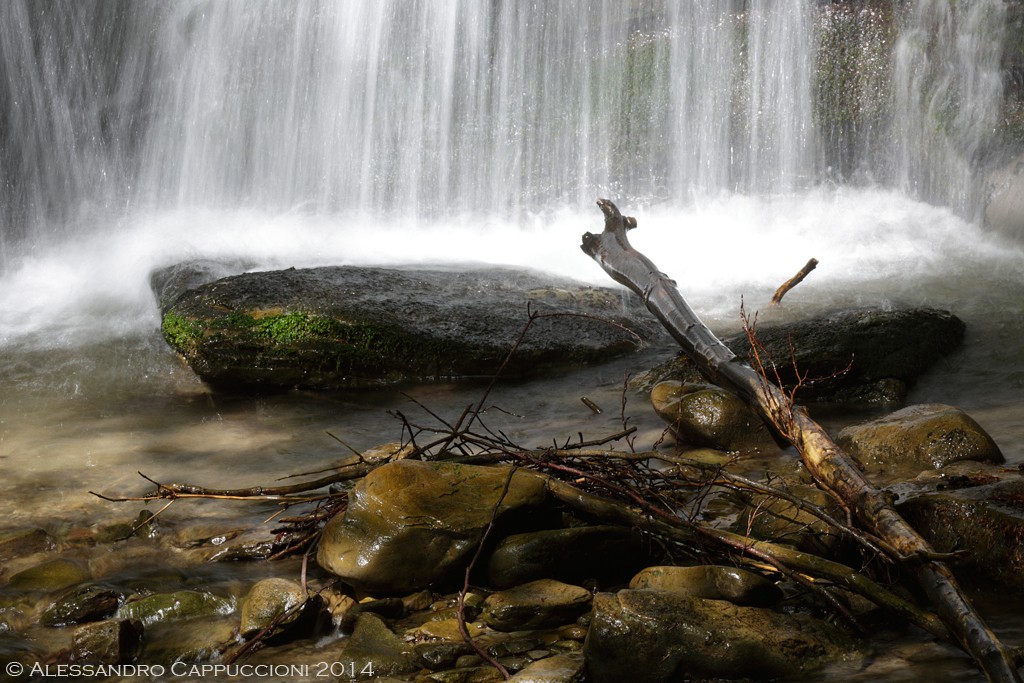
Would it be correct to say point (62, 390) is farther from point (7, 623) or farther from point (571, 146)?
point (571, 146)

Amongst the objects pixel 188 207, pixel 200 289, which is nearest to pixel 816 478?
pixel 200 289

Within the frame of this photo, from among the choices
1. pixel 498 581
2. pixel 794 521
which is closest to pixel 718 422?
pixel 794 521

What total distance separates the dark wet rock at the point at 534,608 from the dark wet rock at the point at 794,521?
64 centimetres

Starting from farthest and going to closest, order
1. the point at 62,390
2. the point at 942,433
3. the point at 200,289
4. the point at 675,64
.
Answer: the point at 675,64 → the point at 200,289 → the point at 62,390 → the point at 942,433

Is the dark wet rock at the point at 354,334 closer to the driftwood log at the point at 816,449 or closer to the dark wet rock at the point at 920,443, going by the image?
the driftwood log at the point at 816,449

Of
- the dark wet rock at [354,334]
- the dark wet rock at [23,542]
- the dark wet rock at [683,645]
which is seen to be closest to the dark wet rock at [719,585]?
the dark wet rock at [683,645]

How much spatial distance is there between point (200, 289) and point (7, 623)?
4460 millimetres

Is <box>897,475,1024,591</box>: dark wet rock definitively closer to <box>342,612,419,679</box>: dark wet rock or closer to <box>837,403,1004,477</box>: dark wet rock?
<box>837,403,1004,477</box>: dark wet rock

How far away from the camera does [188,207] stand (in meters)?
14.0

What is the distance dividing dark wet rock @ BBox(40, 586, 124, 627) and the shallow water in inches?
13.0

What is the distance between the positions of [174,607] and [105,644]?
0.33 m

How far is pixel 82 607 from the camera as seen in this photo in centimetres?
345

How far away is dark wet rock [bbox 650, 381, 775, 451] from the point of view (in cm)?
498

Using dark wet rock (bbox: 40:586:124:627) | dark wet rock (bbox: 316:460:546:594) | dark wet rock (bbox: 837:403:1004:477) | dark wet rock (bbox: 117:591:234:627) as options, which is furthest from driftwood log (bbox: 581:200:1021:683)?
dark wet rock (bbox: 40:586:124:627)
